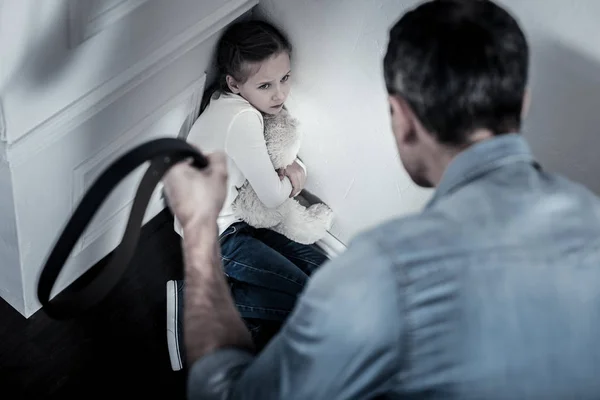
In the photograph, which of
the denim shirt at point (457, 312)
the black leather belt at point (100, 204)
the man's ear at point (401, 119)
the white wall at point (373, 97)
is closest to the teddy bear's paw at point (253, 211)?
the white wall at point (373, 97)

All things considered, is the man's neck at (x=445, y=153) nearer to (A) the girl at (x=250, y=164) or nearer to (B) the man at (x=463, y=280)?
(B) the man at (x=463, y=280)

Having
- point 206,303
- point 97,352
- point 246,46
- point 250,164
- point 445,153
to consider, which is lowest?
point 97,352

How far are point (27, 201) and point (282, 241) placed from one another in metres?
0.61

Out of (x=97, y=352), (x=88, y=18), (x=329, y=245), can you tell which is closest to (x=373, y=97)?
(x=329, y=245)

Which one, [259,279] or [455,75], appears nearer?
[455,75]

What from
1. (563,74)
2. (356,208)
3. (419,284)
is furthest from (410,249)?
(356,208)

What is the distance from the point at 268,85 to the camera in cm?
156

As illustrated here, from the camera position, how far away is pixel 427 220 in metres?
0.81

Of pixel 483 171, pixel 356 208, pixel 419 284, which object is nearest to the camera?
pixel 419 284

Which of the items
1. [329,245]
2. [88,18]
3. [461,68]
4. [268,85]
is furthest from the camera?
[329,245]

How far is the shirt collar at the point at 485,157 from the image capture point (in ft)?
2.88

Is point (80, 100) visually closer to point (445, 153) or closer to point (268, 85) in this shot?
point (268, 85)

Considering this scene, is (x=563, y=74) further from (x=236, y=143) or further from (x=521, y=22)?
(x=236, y=143)

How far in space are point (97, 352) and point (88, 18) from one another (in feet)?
2.35
